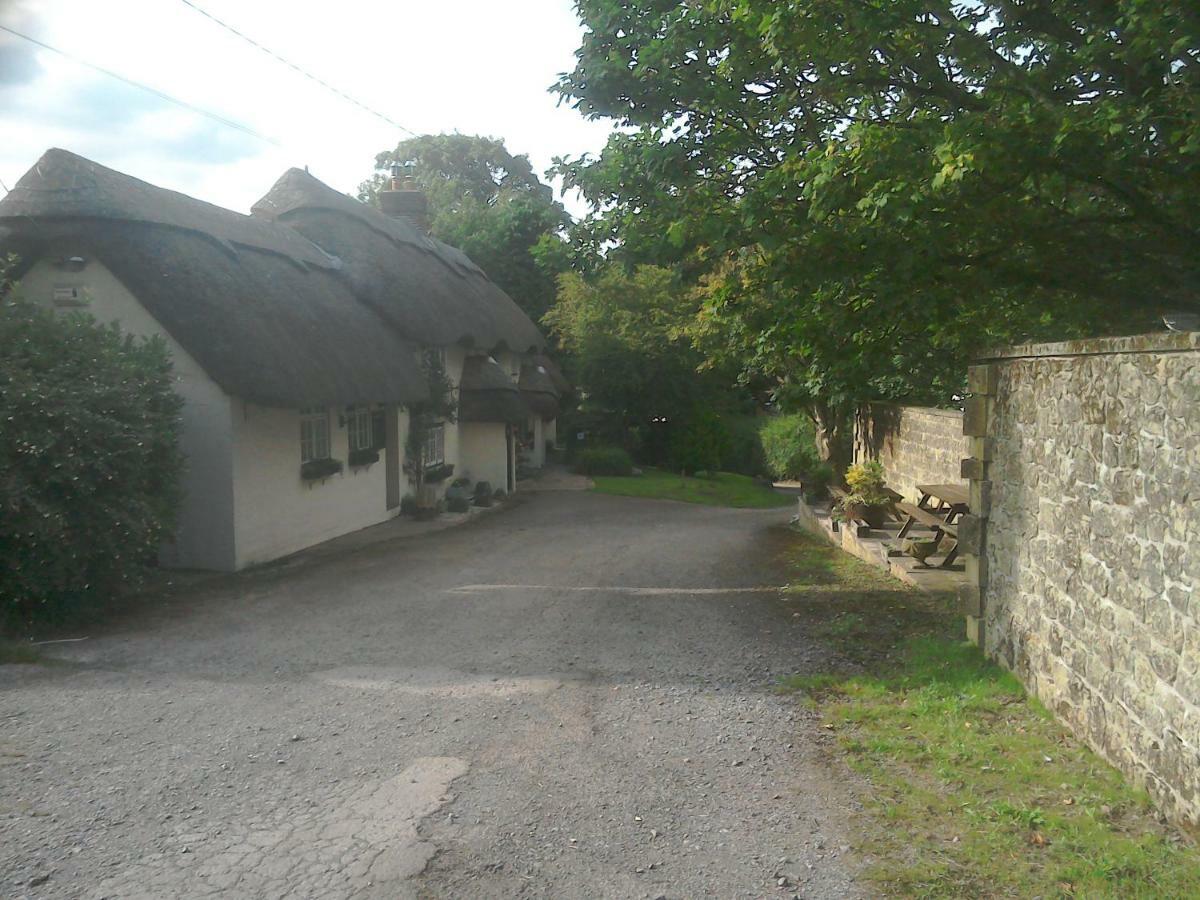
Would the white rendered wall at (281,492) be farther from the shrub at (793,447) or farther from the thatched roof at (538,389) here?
the thatched roof at (538,389)

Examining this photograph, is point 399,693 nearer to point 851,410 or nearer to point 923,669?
point 923,669

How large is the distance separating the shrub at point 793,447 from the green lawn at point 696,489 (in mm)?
2086

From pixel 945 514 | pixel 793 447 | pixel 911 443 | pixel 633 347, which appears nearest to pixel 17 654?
pixel 945 514

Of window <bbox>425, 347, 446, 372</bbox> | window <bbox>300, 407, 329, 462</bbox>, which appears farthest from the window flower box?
window <bbox>425, 347, 446, 372</bbox>

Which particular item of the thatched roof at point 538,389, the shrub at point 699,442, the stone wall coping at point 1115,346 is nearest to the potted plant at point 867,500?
the stone wall coping at point 1115,346

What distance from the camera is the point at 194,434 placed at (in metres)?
13.2

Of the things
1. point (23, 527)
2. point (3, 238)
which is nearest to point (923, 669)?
point (23, 527)

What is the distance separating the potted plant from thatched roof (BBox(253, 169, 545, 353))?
892 centimetres

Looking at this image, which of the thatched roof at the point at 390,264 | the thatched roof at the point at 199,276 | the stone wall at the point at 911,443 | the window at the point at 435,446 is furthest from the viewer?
the window at the point at 435,446

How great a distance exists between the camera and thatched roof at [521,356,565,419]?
28016 mm

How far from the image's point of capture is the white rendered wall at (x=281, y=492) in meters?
13.5

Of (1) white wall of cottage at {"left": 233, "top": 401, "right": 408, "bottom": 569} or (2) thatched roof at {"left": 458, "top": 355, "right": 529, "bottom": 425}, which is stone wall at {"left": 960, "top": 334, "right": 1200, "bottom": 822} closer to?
(1) white wall of cottage at {"left": 233, "top": 401, "right": 408, "bottom": 569}

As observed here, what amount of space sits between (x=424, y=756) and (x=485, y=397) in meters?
17.6

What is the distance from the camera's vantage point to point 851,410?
20281 mm
